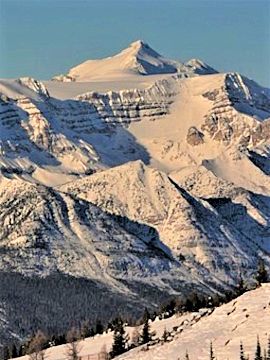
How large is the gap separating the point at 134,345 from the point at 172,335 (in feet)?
43.8

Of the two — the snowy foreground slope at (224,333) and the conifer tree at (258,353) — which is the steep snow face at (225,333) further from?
the conifer tree at (258,353)

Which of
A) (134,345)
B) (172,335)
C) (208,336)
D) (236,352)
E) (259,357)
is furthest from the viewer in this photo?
(134,345)

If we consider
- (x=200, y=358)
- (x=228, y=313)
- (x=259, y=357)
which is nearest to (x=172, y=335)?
Answer: (x=228, y=313)

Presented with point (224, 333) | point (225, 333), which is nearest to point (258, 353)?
point (225, 333)

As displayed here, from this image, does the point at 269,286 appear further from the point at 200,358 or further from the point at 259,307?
the point at 200,358

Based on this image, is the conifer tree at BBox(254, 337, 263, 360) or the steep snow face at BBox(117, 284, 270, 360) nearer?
the conifer tree at BBox(254, 337, 263, 360)

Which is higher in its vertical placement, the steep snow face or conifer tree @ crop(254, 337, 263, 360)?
conifer tree @ crop(254, 337, 263, 360)

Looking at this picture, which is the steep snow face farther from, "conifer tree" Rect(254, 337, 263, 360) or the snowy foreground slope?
"conifer tree" Rect(254, 337, 263, 360)

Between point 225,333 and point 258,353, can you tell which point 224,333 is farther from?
point 258,353

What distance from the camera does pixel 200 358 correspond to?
15950cm

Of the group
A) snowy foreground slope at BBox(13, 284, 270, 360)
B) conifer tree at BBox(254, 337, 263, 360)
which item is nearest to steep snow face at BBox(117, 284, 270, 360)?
snowy foreground slope at BBox(13, 284, 270, 360)

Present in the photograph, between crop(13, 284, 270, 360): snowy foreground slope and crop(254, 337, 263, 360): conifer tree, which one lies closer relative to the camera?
crop(254, 337, 263, 360): conifer tree

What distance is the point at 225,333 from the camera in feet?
550

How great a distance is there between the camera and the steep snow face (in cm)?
16100
